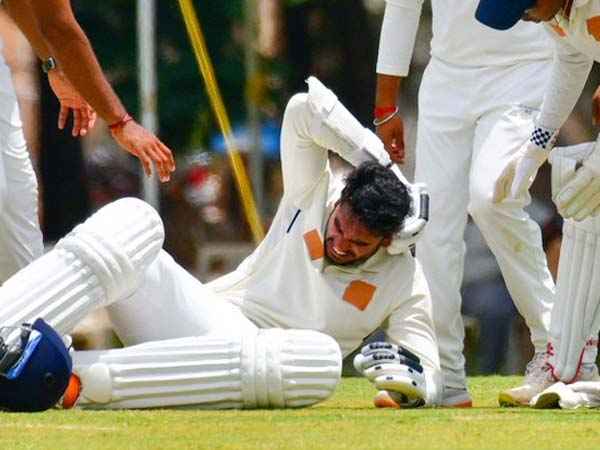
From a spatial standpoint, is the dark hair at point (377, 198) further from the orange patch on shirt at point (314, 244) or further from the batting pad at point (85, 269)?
the batting pad at point (85, 269)

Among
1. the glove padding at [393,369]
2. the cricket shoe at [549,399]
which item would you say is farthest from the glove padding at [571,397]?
the glove padding at [393,369]

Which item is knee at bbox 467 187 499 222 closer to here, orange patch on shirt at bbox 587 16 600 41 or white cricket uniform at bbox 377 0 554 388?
white cricket uniform at bbox 377 0 554 388

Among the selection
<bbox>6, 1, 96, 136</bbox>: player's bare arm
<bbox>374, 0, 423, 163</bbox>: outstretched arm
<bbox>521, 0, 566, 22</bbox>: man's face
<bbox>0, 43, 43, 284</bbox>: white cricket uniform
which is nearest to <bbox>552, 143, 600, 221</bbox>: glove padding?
<bbox>521, 0, 566, 22</bbox>: man's face

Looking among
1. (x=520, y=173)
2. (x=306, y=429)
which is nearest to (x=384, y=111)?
(x=520, y=173)

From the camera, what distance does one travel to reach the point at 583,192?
7148 mm

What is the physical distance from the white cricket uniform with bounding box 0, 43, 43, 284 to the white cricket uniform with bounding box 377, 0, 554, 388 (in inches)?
55.6

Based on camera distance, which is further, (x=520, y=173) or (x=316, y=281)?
(x=520, y=173)

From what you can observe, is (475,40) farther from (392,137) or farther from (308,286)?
(308,286)

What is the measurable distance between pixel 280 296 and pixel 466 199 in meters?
1.05

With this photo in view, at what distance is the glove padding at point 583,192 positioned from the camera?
712 cm

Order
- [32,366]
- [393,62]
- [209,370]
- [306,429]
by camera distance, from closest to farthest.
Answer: [32,366] < [306,429] < [209,370] < [393,62]

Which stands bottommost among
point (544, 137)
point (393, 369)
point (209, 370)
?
point (393, 369)

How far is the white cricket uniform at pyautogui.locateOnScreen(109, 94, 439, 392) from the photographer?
7.21 metres

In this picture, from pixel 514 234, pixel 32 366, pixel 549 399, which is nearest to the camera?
pixel 32 366
